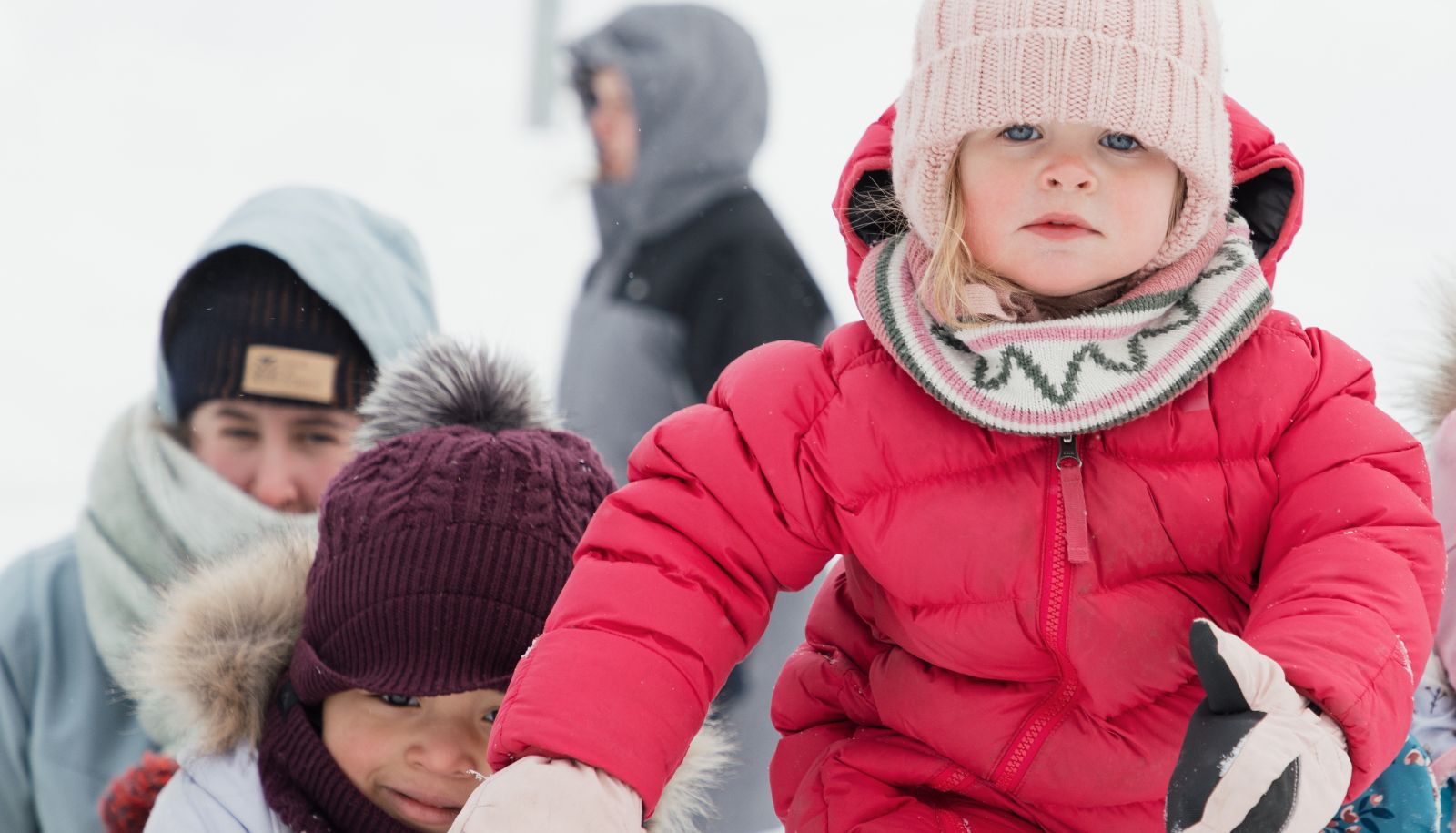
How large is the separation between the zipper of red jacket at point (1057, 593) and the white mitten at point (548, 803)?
29 cm

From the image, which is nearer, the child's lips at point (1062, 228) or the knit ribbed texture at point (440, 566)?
the child's lips at point (1062, 228)

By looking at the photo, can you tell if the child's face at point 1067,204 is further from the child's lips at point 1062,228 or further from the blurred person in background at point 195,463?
the blurred person in background at point 195,463

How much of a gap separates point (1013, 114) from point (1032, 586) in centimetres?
34

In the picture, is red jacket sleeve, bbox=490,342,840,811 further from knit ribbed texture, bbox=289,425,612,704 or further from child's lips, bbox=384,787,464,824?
child's lips, bbox=384,787,464,824

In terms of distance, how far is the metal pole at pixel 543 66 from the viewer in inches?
315

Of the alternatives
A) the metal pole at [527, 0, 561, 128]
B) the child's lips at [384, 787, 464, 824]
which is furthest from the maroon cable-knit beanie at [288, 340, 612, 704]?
the metal pole at [527, 0, 561, 128]

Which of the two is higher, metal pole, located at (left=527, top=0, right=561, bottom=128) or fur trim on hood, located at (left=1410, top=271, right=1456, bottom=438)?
fur trim on hood, located at (left=1410, top=271, right=1456, bottom=438)

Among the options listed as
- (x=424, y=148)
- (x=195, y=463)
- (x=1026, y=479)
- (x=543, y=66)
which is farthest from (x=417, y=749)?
(x=543, y=66)

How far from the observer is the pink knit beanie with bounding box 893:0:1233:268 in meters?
1.08

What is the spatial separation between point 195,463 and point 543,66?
6.09 metres

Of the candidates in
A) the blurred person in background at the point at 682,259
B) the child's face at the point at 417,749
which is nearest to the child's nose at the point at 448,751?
the child's face at the point at 417,749

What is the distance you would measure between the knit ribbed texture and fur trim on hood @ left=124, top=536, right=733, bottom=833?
4 cm

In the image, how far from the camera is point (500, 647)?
1424 millimetres

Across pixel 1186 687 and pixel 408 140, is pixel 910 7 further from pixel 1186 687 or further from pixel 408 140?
pixel 1186 687
